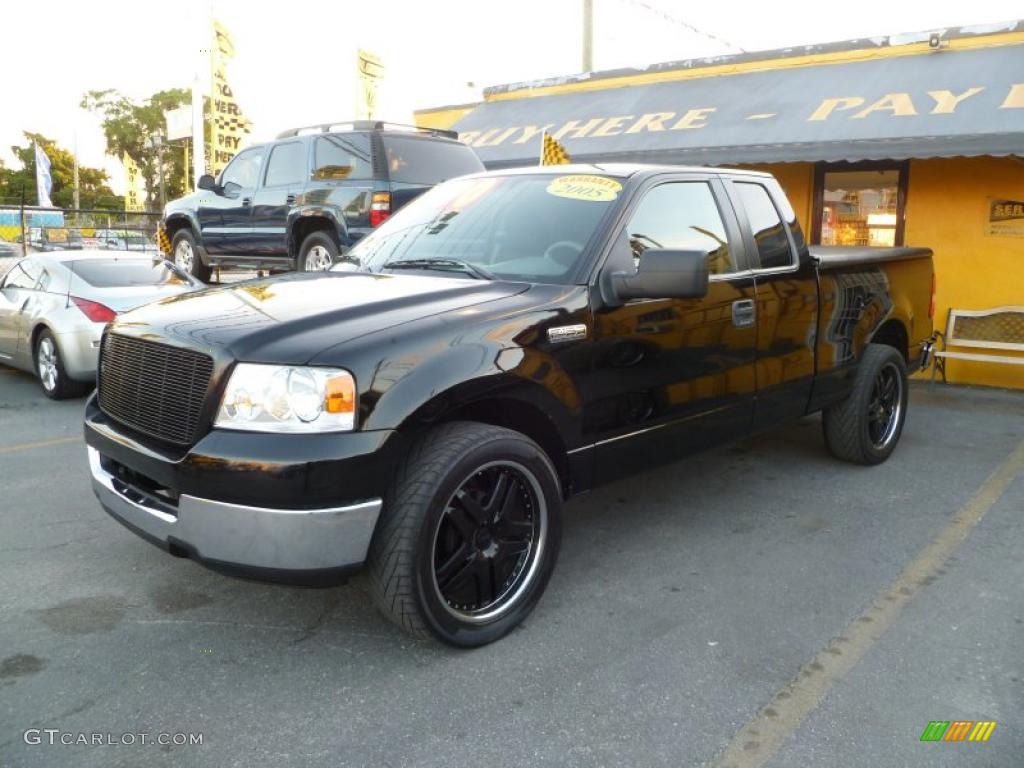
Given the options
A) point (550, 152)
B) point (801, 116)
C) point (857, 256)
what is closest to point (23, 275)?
point (550, 152)

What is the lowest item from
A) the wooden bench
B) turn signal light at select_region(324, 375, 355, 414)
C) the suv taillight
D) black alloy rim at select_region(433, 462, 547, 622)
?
black alloy rim at select_region(433, 462, 547, 622)

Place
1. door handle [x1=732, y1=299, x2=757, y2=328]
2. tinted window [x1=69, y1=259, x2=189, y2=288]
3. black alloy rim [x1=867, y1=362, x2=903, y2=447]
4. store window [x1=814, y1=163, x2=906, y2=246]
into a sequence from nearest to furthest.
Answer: door handle [x1=732, y1=299, x2=757, y2=328]
black alloy rim [x1=867, y1=362, x2=903, y2=447]
tinted window [x1=69, y1=259, x2=189, y2=288]
store window [x1=814, y1=163, x2=906, y2=246]

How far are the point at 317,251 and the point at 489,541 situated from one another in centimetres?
706

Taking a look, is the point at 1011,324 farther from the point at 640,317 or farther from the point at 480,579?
the point at 480,579

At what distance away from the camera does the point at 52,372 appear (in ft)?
25.2

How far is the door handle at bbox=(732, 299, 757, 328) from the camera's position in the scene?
4.25m

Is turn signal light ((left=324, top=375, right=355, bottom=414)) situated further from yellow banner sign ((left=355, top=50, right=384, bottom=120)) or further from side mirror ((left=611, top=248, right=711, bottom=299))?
yellow banner sign ((left=355, top=50, right=384, bottom=120))

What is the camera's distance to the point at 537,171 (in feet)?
14.1

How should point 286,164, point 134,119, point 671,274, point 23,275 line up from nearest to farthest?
point 671,274
point 23,275
point 286,164
point 134,119

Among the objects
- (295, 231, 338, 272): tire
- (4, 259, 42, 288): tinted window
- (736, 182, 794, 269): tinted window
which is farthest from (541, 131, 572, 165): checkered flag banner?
(4, 259, 42, 288): tinted window

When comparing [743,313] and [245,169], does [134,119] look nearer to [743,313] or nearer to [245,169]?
[245,169]

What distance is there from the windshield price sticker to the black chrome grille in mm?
1848

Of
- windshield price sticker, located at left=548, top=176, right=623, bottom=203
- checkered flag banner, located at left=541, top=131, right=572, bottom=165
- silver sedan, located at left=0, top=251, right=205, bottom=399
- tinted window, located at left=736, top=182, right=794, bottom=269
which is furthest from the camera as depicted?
checkered flag banner, located at left=541, top=131, right=572, bottom=165

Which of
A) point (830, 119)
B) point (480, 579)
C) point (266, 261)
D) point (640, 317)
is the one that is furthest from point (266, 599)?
point (830, 119)
